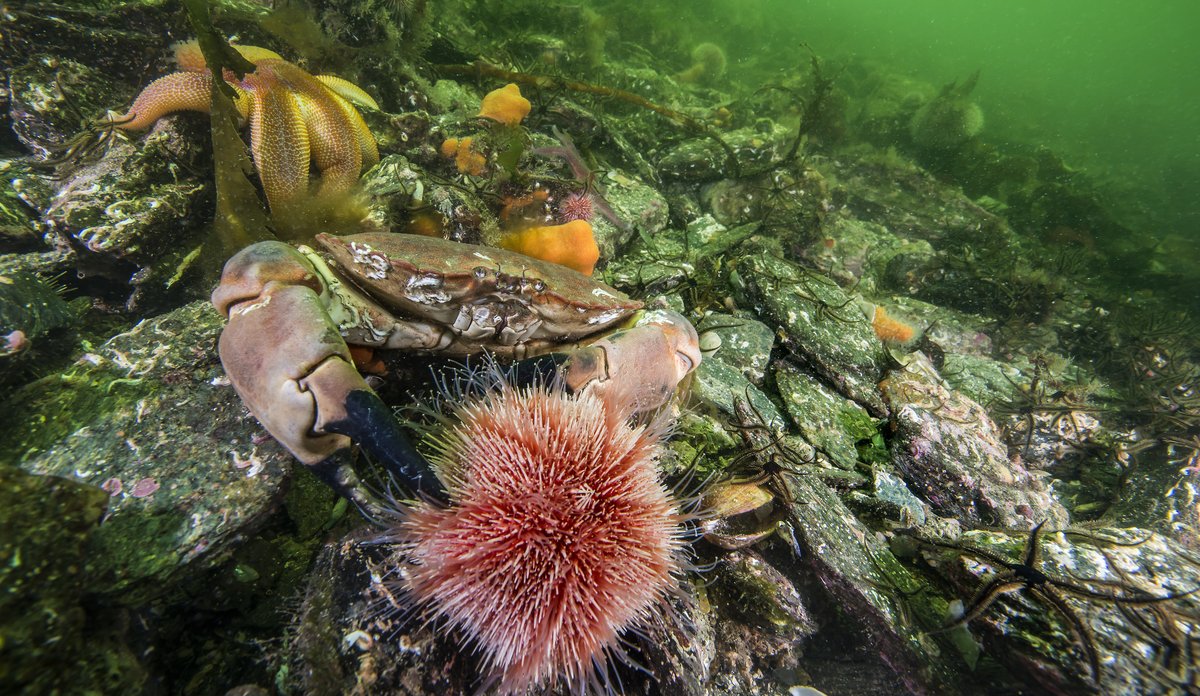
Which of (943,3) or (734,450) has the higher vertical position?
(943,3)

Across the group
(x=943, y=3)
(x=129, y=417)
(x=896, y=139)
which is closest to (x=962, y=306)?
(x=896, y=139)

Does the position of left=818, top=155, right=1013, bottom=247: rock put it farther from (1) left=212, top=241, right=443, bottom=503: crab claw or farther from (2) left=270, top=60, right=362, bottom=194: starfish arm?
(1) left=212, top=241, right=443, bottom=503: crab claw

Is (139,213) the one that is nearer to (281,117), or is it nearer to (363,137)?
(281,117)

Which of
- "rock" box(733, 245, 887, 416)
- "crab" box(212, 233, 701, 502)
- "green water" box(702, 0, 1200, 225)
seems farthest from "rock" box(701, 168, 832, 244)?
"green water" box(702, 0, 1200, 225)

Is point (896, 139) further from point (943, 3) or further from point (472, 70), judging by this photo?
point (943, 3)

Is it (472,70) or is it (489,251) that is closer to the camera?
(489,251)

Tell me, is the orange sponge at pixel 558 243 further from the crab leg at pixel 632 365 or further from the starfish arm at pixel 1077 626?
the starfish arm at pixel 1077 626
